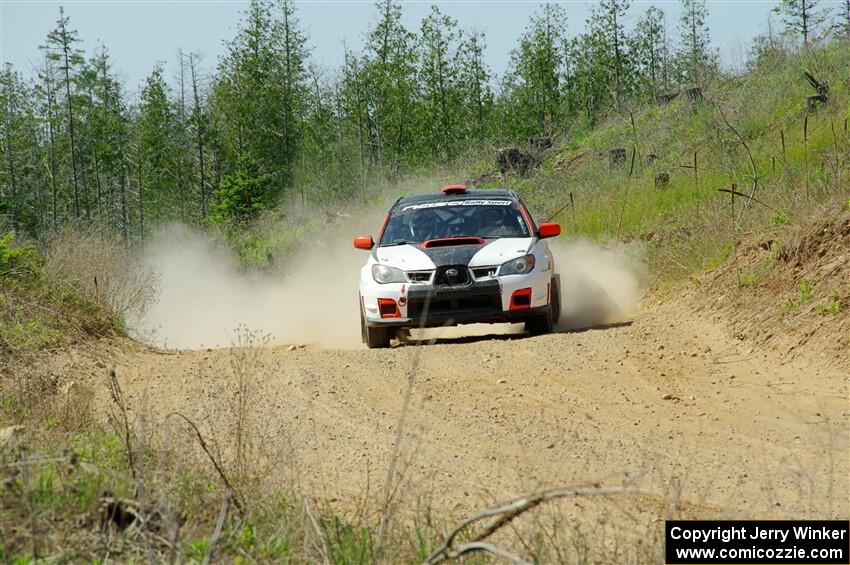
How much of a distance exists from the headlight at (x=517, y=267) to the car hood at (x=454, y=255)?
59 mm

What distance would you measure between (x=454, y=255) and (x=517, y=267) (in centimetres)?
75

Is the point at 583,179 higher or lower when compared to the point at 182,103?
lower

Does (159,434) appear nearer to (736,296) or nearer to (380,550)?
(380,550)

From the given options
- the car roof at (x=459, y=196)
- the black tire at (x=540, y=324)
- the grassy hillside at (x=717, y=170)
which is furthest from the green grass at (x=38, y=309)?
the grassy hillside at (x=717, y=170)

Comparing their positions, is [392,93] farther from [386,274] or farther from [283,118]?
[386,274]

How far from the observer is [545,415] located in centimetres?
839

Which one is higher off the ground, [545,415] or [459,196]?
[459,196]

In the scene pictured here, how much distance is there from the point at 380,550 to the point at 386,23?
2324 inches

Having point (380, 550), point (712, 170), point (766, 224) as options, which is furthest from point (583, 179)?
point (380, 550)

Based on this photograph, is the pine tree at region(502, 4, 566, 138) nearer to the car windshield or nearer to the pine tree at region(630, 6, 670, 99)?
the pine tree at region(630, 6, 670, 99)

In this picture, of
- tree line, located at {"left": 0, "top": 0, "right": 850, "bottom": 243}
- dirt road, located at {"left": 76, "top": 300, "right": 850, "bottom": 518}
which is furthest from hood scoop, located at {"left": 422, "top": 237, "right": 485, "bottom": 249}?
tree line, located at {"left": 0, "top": 0, "right": 850, "bottom": 243}

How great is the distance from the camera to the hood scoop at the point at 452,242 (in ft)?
41.8

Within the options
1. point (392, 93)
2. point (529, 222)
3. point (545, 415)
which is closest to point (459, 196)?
point (529, 222)

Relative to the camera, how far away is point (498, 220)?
13.5 meters
